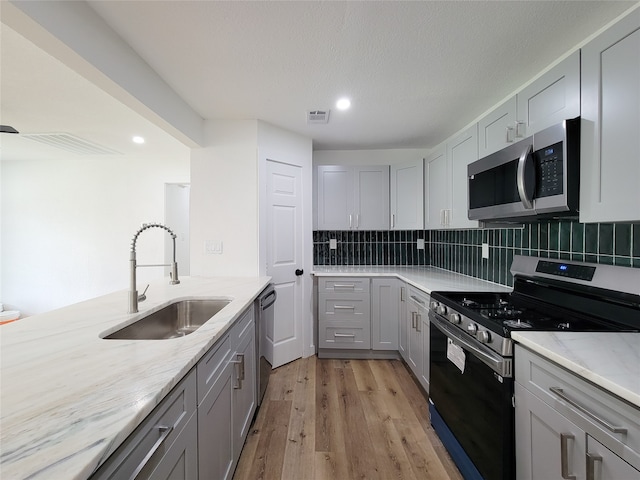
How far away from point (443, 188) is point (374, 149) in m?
1.22

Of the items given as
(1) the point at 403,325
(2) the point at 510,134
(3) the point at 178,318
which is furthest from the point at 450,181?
(3) the point at 178,318

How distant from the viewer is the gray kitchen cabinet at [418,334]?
87.6 inches

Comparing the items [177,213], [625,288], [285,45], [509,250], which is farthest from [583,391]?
[177,213]

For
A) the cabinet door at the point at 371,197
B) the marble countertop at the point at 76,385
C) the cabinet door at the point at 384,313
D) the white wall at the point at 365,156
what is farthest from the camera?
the white wall at the point at 365,156

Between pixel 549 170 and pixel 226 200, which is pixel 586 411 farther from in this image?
pixel 226 200

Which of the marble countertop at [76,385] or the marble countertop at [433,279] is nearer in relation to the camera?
the marble countertop at [76,385]

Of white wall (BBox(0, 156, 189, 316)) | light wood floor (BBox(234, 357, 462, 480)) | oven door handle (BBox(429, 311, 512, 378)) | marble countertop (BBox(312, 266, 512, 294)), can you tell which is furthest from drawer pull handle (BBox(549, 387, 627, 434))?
white wall (BBox(0, 156, 189, 316))

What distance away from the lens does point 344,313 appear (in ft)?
9.91

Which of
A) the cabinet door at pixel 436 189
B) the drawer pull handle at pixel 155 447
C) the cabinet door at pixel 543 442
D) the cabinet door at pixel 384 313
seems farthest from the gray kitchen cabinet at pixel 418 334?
the drawer pull handle at pixel 155 447

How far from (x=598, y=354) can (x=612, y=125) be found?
895 millimetres

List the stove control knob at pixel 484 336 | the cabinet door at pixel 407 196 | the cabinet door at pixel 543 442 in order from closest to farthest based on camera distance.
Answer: the cabinet door at pixel 543 442
the stove control knob at pixel 484 336
the cabinet door at pixel 407 196

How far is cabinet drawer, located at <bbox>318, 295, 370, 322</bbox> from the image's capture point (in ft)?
9.85

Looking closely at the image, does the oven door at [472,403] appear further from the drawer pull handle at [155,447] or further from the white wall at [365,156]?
the white wall at [365,156]

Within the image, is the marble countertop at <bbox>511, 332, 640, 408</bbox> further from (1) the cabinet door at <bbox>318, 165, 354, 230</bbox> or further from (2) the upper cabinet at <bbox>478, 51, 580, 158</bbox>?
(1) the cabinet door at <bbox>318, 165, 354, 230</bbox>
